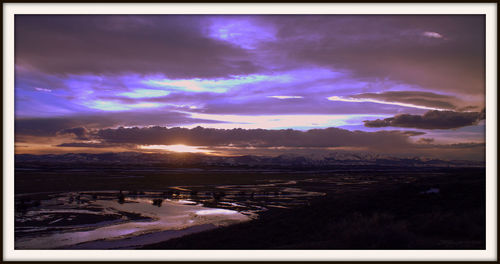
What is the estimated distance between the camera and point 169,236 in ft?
61.9

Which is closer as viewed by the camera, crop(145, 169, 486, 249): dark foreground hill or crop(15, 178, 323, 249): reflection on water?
crop(145, 169, 486, 249): dark foreground hill

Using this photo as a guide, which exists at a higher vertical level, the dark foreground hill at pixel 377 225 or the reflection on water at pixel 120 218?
the dark foreground hill at pixel 377 225

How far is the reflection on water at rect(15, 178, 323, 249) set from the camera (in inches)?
701

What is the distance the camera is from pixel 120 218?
23.5 metres

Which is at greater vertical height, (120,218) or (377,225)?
(377,225)

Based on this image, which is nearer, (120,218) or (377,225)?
(377,225)

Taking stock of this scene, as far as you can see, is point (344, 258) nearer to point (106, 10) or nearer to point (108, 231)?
point (106, 10)

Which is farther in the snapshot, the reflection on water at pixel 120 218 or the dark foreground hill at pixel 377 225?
the reflection on water at pixel 120 218

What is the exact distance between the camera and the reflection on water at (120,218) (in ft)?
58.4

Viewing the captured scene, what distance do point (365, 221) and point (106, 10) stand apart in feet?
45.3

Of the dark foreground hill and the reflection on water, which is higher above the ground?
the dark foreground hill

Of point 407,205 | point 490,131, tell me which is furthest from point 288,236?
point 490,131

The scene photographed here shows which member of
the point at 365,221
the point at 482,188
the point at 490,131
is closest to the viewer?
the point at 490,131

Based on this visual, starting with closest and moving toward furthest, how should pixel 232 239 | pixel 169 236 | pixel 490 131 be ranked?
pixel 490 131 < pixel 232 239 < pixel 169 236
